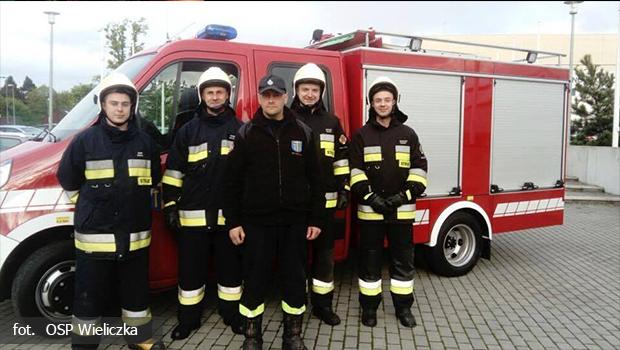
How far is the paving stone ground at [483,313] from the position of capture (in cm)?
391

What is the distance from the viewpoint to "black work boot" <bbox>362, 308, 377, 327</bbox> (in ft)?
13.8

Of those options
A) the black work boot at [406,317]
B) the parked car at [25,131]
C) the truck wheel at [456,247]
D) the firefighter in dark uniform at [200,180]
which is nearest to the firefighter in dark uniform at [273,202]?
the firefighter in dark uniform at [200,180]

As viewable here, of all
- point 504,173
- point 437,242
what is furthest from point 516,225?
point 437,242

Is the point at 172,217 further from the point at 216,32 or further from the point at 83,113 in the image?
the point at 216,32

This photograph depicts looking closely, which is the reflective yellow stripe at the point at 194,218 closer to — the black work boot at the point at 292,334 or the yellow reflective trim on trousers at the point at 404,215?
the black work boot at the point at 292,334

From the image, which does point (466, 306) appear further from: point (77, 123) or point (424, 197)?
point (77, 123)

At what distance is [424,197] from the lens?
202 inches

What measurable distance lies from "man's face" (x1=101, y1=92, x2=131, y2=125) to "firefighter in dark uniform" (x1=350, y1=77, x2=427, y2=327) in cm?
185

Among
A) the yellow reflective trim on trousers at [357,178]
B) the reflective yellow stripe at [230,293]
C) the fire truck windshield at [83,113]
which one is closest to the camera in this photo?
the fire truck windshield at [83,113]

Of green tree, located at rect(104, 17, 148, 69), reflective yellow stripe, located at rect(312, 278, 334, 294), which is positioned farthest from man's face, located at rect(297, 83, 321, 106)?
green tree, located at rect(104, 17, 148, 69)

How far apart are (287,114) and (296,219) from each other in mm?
774

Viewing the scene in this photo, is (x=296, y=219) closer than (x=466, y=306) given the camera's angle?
Yes

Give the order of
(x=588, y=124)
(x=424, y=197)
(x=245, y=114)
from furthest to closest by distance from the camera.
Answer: (x=588, y=124) < (x=424, y=197) < (x=245, y=114)

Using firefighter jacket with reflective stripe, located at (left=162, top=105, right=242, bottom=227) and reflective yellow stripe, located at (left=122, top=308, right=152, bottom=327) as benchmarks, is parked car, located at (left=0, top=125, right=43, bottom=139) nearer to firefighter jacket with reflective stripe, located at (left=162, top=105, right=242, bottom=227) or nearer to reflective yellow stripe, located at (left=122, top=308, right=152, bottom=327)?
firefighter jacket with reflective stripe, located at (left=162, top=105, right=242, bottom=227)
